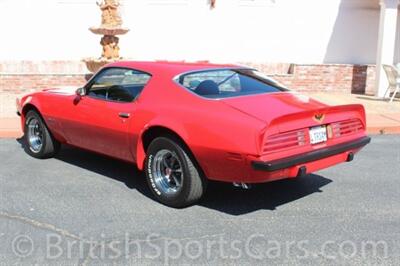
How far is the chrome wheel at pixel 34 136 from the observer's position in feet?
23.3

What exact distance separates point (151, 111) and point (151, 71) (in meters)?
0.57

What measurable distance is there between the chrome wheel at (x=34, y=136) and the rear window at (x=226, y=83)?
103 inches

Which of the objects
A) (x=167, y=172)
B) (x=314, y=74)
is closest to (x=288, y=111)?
(x=167, y=172)

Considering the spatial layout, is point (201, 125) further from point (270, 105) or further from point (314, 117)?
point (314, 117)

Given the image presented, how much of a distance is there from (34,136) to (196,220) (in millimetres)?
3332

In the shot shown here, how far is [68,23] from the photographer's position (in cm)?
1575

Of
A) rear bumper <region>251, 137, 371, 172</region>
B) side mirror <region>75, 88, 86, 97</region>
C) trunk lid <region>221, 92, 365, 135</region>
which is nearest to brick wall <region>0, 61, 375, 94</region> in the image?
side mirror <region>75, 88, 86, 97</region>

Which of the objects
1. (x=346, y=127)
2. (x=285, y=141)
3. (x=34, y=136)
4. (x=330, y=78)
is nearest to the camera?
(x=285, y=141)

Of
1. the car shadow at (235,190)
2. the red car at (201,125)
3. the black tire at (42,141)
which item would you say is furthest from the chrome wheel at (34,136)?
the red car at (201,125)

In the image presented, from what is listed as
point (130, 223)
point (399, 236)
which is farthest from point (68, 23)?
point (399, 236)

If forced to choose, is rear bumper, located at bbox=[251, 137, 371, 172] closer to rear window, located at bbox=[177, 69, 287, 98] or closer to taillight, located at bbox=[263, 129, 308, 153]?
taillight, located at bbox=[263, 129, 308, 153]

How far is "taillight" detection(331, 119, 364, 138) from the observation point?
17.0 ft

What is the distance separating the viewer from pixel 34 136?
7.21 metres

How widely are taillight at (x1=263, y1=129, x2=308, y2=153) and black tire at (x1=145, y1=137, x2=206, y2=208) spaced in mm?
775
